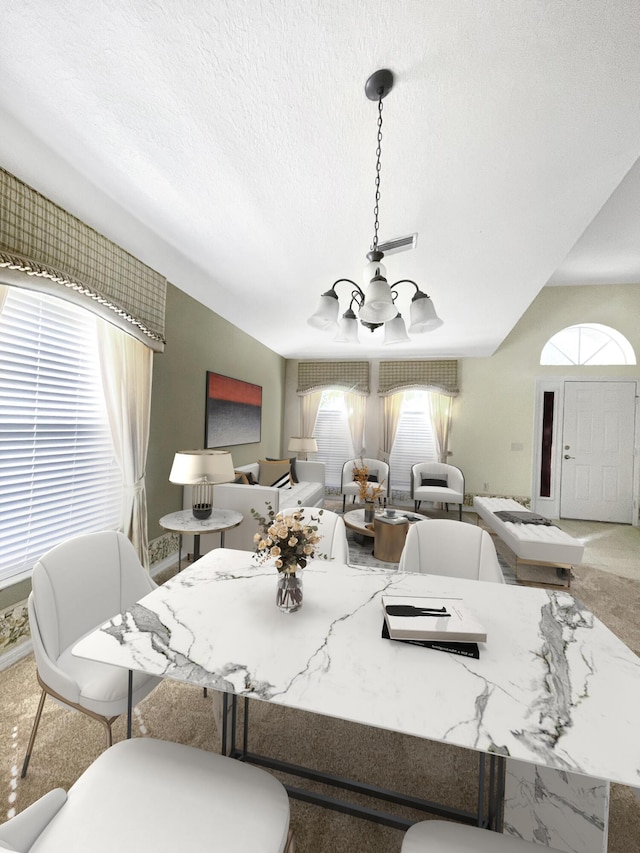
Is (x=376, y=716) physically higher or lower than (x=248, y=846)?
higher

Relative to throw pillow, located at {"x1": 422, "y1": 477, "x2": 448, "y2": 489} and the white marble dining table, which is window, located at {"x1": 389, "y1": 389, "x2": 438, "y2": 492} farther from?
the white marble dining table

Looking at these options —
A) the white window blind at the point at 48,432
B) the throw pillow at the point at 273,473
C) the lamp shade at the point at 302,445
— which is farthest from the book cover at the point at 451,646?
the lamp shade at the point at 302,445

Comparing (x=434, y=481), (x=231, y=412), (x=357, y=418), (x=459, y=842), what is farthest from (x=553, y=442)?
(x=459, y=842)

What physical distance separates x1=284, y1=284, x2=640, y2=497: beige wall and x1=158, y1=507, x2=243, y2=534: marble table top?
4177 mm

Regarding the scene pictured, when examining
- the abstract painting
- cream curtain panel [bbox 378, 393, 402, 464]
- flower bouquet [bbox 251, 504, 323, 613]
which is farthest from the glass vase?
cream curtain panel [bbox 378, 393, 402, 464]

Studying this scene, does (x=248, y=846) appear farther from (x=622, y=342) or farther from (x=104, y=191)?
(x=622, y=342)

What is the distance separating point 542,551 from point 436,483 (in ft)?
8.12

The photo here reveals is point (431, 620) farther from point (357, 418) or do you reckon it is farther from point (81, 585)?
point (357, 418)

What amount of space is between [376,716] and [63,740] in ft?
5.04

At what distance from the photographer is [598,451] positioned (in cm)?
531

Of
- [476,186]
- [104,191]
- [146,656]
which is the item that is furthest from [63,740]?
[476,186]

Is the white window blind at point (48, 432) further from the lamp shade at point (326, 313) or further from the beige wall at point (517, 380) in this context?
the beige wall at point (517, 380)

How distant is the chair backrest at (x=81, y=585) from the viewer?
4.27 feet

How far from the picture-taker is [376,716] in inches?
30.2
